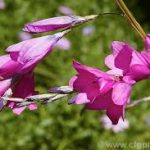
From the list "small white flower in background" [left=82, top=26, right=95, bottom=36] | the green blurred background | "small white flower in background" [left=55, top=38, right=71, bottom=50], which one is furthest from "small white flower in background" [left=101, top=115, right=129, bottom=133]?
"small white flower in background" [left=82, top=26, right=95, bottom=36]

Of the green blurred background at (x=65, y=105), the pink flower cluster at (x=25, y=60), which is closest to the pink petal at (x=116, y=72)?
the pink flower cluster at (x=25, y=60)

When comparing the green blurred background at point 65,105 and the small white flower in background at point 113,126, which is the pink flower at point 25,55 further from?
the small white flower in background at point 113,126

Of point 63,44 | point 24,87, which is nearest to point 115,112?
point 24,87

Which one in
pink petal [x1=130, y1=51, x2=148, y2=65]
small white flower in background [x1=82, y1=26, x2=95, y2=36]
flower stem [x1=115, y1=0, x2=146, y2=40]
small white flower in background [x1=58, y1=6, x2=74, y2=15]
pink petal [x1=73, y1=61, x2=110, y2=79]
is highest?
flower stem [x1=115, y1=0, x2=146, y2=40]

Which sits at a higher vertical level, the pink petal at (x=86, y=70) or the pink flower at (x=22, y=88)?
the pink petal at (x=86, y=70)

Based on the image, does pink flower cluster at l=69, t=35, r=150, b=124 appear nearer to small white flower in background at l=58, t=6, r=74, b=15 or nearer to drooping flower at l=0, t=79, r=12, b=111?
drooping flower at l=0, t=79, r=12, b=111

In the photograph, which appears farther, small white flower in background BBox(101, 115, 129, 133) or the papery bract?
small white flower in background BBox(101, 115, 129, 133)

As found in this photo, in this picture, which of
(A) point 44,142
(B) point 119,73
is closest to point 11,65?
(B) point 119,73
